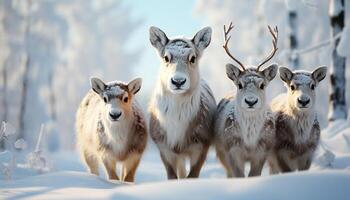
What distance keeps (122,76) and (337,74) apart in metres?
27.3

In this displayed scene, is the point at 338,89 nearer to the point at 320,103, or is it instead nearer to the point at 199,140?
the point at 199,140

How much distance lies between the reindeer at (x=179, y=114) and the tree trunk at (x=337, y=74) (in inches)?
175

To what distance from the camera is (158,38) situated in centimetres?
738

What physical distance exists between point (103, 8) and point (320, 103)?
679 inches

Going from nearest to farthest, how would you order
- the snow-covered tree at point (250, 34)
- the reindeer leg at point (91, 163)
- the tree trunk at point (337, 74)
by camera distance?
the reindeer leg at point (91, 163) → the tree trunk at point (337, 74) → the snow-covered tree at point (250, 34)

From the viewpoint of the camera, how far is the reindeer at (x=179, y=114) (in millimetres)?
7082

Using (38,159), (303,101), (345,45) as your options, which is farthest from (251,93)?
(345,45)

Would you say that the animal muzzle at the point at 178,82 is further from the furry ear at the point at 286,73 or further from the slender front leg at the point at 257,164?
the furry ear at the point at 286,73

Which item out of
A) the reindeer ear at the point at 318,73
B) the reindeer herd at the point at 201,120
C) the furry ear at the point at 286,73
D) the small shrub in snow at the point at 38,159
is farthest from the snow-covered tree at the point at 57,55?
the reindeer ear at the point at 318,73

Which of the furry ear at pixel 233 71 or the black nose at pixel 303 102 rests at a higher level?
the furry ear at pixel 233 71

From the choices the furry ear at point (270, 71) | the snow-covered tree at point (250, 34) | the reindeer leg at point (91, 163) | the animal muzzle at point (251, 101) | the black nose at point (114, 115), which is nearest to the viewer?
the animal muzzle at point (251, 101)

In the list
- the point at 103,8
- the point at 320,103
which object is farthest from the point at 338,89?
the point at 103,8

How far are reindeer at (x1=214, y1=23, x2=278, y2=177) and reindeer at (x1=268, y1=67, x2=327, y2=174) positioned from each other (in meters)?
0.28

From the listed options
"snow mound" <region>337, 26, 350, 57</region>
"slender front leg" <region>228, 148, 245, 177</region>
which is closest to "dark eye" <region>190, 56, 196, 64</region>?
"slender front leg" <region>228, 148, 245, 177</region>
